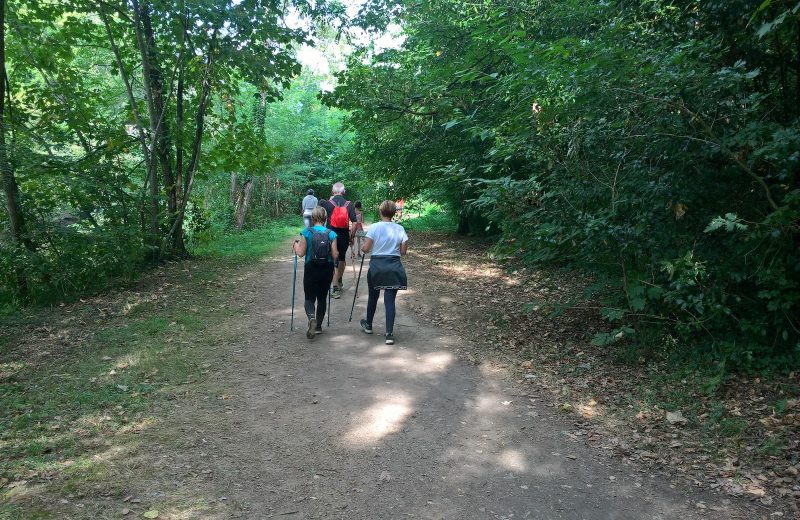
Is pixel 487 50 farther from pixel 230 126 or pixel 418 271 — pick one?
pixel 230 126

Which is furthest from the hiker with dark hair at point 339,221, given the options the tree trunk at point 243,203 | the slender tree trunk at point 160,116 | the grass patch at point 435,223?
the tree trunk at point 243,203

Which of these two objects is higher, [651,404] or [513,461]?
[651,404]

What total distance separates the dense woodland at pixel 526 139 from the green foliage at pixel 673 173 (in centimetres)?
3

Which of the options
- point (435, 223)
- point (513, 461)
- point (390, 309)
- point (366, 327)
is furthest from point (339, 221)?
point (435, 223)

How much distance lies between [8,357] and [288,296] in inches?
187

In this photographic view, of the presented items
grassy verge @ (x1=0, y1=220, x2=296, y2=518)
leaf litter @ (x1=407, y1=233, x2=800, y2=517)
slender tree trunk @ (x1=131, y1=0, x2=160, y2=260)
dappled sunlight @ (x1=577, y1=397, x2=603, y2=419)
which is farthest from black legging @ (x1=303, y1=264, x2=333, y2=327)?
slender tree trunk @ (x1=131, y1=0, x2=160, y2=260)

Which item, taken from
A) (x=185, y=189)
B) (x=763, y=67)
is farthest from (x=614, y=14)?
(x=185, y=189)

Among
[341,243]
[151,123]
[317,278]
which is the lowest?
[317,278]

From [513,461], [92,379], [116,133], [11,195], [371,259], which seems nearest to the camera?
[513,461]

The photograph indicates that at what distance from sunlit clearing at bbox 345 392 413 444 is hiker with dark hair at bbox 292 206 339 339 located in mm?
2452

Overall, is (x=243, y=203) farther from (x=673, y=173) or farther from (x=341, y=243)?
(x=673, y=173)

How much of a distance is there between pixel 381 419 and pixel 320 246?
3.04 meters

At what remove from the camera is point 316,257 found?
7.52 metres

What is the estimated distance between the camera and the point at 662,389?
5598 millimetres
